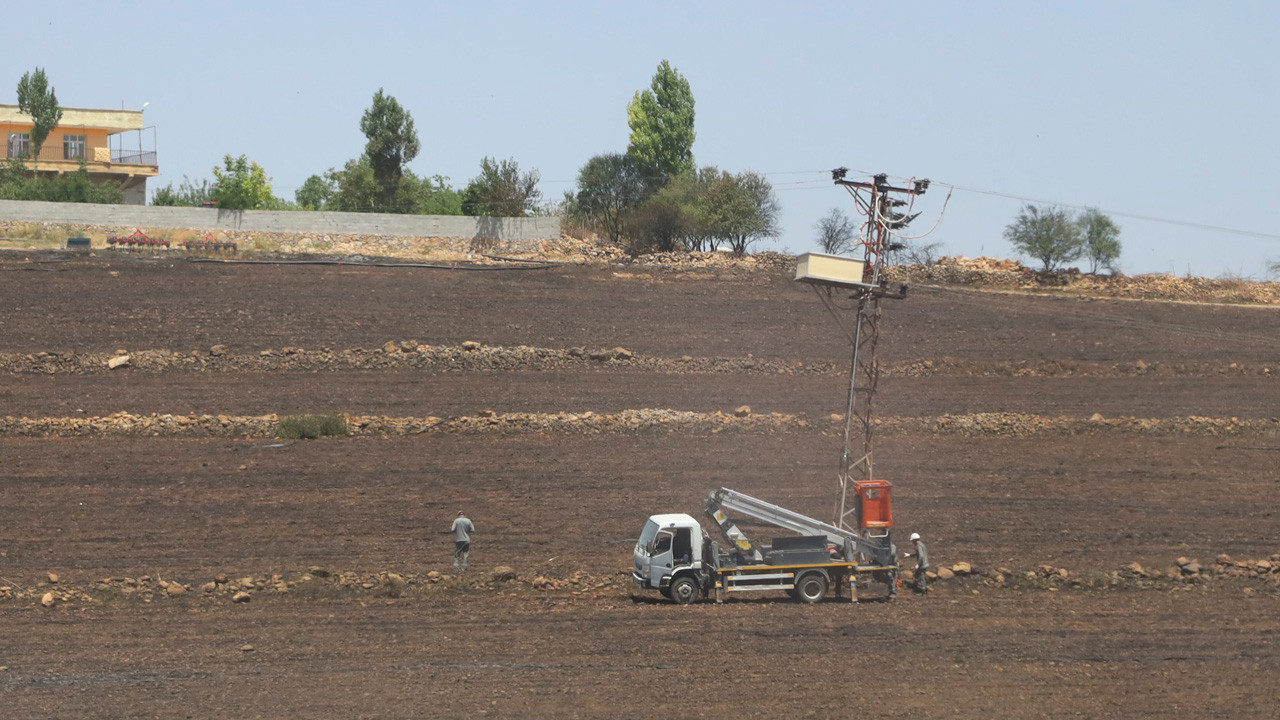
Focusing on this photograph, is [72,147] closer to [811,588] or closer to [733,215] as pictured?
[733,215]

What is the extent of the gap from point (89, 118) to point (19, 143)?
3.91 m

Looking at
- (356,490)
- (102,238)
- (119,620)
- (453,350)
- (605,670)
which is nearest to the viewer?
(605,670)

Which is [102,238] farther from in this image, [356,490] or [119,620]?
[119,620]

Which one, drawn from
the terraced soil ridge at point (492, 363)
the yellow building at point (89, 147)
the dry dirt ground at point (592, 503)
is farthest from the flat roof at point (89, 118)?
the terraced soil ridge at point (492, 363)

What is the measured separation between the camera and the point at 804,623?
19.9 metres

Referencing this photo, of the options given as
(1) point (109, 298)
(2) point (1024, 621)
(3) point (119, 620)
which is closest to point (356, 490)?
(3) point (119, 620)

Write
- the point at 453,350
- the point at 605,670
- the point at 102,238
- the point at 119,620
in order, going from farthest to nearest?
the point at 102,238
the point at 453,350
the point at 119,620
the point at 605,670

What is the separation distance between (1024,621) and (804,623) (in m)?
3.37

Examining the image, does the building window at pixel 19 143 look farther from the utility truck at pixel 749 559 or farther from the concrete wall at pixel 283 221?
the utility truck at pixel 749 559

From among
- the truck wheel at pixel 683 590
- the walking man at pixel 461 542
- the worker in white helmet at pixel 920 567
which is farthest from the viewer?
the walking man at pixel 461 542

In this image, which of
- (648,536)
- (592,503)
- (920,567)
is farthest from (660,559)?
(592,503)

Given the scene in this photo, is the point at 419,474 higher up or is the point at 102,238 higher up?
the point at 102,238

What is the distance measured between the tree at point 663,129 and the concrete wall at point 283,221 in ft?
65.1

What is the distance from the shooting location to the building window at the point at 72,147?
240ft
